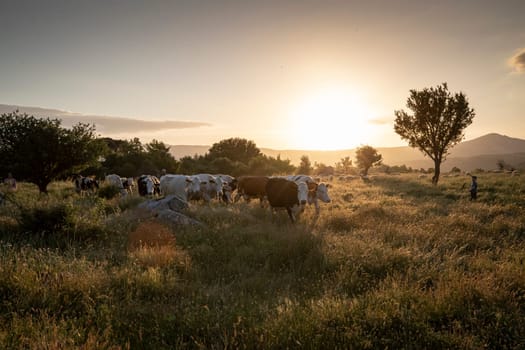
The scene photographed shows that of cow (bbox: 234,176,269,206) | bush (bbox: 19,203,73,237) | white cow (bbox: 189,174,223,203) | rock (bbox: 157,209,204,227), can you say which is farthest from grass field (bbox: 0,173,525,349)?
white cow (bbox: 189,174,223,203)

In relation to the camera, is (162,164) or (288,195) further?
(162,164)

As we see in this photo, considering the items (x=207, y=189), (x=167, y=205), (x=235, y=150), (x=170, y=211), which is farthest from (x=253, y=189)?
(x=235, y=150)

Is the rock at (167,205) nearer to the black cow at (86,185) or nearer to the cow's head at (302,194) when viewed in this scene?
the cow's head at (302,194)

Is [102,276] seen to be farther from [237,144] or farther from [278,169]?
[237,144]

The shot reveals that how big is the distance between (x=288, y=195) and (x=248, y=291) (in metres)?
8.04

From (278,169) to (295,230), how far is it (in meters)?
42.2

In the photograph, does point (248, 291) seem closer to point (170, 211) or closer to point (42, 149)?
point (170, 211)

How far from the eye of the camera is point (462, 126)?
32.4m

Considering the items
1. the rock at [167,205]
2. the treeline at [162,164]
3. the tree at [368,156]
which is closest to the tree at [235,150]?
the treeline at [162,164]

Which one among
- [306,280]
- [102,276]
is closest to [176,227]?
[102,276]

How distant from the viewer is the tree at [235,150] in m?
58.3

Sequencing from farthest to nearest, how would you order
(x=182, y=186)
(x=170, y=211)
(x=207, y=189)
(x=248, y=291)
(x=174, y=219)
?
(x=207, y=189)
(x=182, y=186)
(x=170, y=211)
(x=174, y=219)
(x=248, y=291)

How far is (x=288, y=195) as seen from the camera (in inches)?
546

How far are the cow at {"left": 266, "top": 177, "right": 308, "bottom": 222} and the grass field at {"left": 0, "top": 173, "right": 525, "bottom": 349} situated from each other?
4008mm
